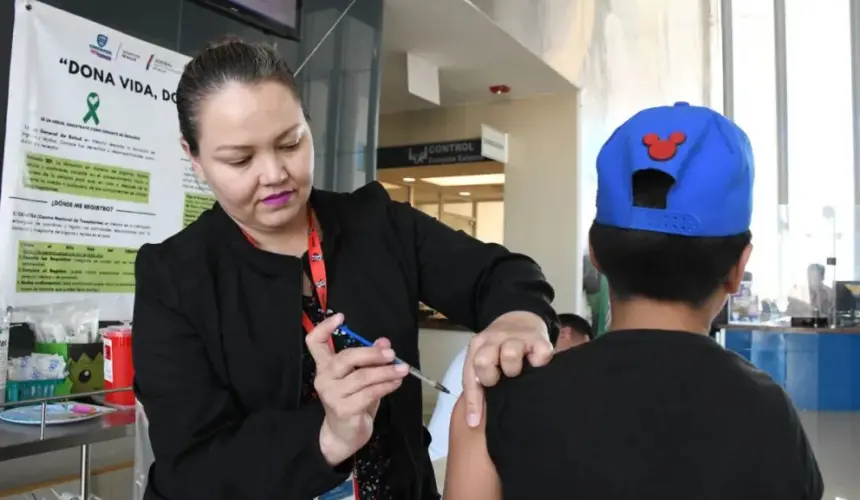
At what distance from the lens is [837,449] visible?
167 inches

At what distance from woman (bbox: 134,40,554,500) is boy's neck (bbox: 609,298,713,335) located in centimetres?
11

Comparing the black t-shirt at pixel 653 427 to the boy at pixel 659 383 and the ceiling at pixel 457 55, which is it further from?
the ceiling at pixel 457 55

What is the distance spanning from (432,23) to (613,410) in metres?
3.16

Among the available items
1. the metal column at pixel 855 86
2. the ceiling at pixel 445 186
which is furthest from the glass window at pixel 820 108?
the ceiling at pixel 445 186

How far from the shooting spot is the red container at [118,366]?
5.66 ft

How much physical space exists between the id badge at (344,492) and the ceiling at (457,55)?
2.77 meters

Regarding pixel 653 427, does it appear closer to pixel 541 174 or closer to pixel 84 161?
pixel 84 161

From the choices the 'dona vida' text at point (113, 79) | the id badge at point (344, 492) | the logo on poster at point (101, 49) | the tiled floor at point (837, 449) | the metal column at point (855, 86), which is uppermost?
the metal column at point (855, 86)

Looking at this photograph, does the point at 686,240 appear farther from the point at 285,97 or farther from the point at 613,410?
the point at 285,97

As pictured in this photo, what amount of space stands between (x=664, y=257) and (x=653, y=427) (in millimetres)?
191

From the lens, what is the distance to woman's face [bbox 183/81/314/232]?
0.88m

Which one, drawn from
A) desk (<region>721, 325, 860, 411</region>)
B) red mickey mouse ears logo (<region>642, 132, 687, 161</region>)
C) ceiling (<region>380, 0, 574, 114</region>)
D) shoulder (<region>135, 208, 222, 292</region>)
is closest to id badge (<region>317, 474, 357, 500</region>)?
shoulder (<region>135, 208, 222, 292</region>)

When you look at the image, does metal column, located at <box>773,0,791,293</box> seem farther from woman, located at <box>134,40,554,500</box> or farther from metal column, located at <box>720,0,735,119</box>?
woman, located at <box>134,40,554,500</box>

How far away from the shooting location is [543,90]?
498cm
